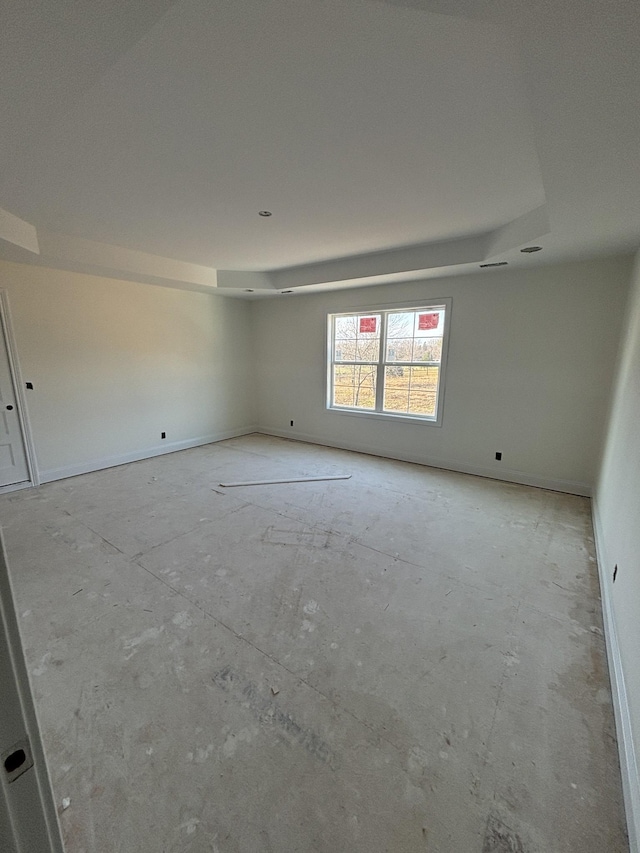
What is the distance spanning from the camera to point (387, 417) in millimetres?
4980

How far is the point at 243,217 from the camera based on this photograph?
9.52ft

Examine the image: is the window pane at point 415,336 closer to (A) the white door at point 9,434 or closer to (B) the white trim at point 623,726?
(B) the white trim at point 623,726

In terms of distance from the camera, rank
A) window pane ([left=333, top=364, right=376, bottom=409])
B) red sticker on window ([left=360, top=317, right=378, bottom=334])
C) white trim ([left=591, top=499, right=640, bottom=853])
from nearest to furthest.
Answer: white trim ([left=591, top=499, right=640, bottom=853]) < red sticker on window ([left=360, top=317, right=378, bottom=334]) < window pane ([left=333, top=364, right=376, bottom=409])

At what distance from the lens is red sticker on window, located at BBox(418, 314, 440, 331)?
14.6 ft

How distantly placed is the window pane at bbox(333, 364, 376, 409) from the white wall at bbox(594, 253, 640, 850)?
2762mm

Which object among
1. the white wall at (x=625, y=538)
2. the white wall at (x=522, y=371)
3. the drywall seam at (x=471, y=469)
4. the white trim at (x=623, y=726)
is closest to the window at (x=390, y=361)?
the white wall at (x=522, y=371)

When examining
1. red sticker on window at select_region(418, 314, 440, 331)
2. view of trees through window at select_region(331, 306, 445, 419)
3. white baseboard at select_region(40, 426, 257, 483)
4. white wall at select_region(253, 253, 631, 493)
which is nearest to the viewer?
white wall at select_region(253, 253, 631, 493)

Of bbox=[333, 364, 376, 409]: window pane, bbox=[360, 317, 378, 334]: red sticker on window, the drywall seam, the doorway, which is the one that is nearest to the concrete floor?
the drywall seam

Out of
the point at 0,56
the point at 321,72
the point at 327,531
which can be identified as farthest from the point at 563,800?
the point at 0,56

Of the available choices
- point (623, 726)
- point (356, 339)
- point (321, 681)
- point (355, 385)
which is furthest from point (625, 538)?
point (356, 339)

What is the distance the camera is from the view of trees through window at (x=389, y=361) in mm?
4547

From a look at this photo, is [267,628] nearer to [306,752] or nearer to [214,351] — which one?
[306,752]

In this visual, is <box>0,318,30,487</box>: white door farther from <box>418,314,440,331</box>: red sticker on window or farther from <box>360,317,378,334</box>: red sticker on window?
<box>418,314,440,331</box>: red sticker on window

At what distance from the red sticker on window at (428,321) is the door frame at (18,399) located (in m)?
4.63
